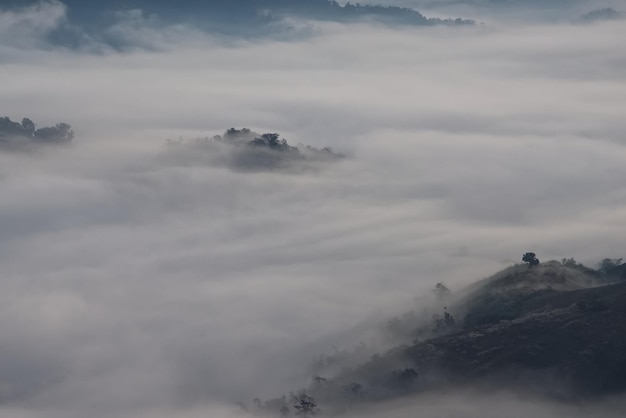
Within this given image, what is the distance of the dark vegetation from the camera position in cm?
14912

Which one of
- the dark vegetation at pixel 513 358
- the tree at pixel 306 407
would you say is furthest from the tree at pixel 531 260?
the tree at pixel 306 407

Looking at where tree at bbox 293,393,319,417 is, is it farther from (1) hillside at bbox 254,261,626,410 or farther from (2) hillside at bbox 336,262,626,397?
(2) hillside at bbox 336,262,626,397

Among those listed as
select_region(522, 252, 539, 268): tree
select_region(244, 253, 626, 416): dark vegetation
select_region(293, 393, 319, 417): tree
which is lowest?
select_region(293, 393, 319, 417): tree

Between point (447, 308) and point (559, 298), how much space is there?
25994 millimetres

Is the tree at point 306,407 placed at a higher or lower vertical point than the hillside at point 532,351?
lower

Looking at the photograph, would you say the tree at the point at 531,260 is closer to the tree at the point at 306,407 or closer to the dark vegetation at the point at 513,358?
the dark vegetation at the point at 513,358

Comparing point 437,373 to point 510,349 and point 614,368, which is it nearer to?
point 510,349

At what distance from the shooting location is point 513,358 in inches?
6102

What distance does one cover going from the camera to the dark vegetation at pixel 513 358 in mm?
149125

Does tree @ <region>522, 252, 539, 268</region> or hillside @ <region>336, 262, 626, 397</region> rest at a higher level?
tree @ <region>522, 252, 539, 268</region>

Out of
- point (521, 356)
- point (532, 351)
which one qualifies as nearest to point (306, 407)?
point (521, 356)

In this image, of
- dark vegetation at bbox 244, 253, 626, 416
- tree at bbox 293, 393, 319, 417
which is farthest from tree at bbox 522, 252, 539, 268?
tree at bbox 293, 393, 319, 417

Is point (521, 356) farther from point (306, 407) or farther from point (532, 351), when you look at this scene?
point (306, 407)

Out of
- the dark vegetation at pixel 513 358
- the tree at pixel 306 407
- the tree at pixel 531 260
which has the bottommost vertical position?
the tree at pixel 306 407
